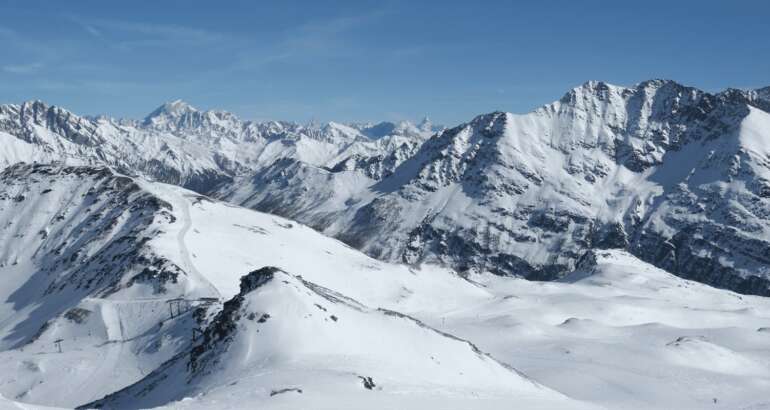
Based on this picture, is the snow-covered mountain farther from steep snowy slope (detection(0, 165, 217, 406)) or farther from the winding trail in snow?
the winding trail in snow

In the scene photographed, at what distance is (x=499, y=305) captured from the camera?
169 meters

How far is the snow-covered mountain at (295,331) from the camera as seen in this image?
52.1m

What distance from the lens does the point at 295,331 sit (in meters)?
56.5

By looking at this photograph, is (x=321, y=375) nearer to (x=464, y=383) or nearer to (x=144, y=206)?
(x=464, y=383)

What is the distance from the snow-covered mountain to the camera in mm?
52125

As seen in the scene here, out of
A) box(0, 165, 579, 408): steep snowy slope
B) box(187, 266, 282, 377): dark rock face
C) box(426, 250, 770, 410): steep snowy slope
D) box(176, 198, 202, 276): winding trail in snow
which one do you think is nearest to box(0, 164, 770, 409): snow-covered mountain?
box(187, 266, 282, 377): dark rock face

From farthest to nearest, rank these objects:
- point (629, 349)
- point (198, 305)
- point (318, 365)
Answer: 1. point (198, 305)
2. point (629, 349)
3. point (318, 365)

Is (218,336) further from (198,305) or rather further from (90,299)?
(90,299)

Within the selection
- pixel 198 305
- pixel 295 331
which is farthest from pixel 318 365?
pixel 198 305

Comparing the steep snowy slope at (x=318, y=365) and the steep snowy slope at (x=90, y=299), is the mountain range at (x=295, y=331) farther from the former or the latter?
the steep snowy slope at (x=90, y=299)

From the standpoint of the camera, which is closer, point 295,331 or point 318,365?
point 318,365

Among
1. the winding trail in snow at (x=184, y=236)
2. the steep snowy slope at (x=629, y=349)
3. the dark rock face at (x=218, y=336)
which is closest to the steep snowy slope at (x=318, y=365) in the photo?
the dark rock face at (x=218, y=336)

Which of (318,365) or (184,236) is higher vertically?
(184,236)

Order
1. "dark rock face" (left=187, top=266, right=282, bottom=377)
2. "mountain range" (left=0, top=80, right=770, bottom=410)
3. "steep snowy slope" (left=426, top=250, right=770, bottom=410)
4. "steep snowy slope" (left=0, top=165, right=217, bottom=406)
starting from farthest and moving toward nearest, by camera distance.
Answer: "steep snowy slope" (left=0, top=165, right=217, bottom=406), "steep snowy slope" (left=426, top=250, right=770, bottom=410), "dark rock face" (left=187, top=266, right=282, bottom=377), "mountain range" (left=0, top=80, right=770, bottom=410)
